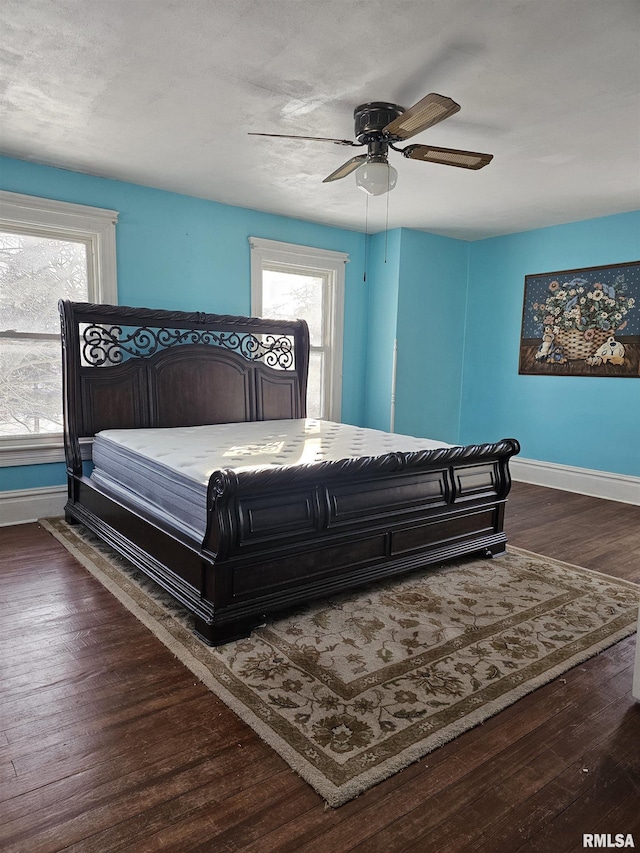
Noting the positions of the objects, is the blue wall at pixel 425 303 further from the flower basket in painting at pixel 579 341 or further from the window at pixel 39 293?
the flower basket in painting at pixel 579 341

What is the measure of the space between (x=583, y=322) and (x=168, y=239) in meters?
3.74

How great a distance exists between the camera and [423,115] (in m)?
2.30

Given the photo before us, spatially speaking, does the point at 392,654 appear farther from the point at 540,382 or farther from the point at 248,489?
the point at 540,382

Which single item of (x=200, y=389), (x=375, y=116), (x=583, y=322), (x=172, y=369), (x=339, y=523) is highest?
(x=375, y=116)

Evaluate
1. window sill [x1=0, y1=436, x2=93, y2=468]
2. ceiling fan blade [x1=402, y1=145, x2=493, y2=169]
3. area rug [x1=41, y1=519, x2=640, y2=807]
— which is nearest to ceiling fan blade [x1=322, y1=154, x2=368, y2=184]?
ceiling fan blade [x1=402, y1=145, x2=493, y2=169]

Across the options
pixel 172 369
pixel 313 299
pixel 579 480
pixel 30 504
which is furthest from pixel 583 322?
pixel 30 504

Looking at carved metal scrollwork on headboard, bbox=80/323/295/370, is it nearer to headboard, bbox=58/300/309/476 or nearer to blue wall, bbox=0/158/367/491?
headboard, bbox=58/300/309/476

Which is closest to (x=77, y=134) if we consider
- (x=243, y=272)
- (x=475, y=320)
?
(x=243, y=272)

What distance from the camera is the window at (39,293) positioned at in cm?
381

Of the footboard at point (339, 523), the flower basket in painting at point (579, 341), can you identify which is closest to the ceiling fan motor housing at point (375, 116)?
the footboard at point (339, 523)

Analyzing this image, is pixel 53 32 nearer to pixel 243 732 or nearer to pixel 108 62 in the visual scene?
pixel 108 62

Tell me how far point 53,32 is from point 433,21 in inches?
59.6

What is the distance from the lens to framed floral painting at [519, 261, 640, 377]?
4.76 meters

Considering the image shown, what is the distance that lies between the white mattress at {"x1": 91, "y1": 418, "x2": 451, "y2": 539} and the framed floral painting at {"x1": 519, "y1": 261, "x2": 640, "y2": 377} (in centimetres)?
242
